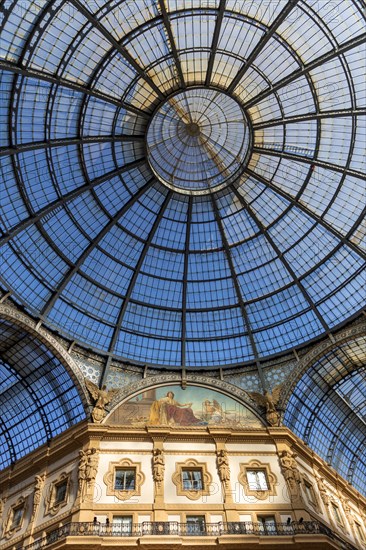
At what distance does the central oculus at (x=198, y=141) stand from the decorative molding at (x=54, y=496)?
2216 cm

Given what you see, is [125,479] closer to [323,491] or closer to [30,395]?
[30,395]

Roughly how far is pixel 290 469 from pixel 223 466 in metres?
4.36

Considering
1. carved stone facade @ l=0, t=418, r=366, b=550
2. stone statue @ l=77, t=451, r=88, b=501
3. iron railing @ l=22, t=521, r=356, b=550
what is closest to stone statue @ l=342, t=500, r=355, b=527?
carved stone facade @ l=0, t=418, r=366, b=550

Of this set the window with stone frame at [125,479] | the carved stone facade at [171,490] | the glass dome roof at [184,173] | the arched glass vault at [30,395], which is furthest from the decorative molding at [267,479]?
the arched glass vault at [30,395]

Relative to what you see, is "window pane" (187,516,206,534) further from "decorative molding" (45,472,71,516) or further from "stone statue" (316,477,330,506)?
"stone statue" (316,477,330,506)

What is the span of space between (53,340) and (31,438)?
9113 millimetres

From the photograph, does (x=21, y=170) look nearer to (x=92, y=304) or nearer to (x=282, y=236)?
(x=92, y=304)

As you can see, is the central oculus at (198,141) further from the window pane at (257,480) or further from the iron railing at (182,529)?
the iron railing at (182,529)

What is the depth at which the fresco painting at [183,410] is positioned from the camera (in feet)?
115

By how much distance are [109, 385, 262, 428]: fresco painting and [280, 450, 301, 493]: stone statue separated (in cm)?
304

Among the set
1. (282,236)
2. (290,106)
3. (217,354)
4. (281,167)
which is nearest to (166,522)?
(217,354)

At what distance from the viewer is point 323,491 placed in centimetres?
3528

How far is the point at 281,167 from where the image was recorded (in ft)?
125

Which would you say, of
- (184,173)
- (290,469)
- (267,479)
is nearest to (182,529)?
(267,479)
